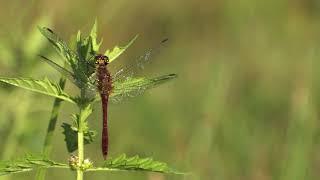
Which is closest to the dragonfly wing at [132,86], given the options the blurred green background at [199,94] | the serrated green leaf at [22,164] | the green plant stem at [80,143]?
the green plant stem at [80,143]

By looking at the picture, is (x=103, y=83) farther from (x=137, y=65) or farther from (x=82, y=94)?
(x=137, y=65)

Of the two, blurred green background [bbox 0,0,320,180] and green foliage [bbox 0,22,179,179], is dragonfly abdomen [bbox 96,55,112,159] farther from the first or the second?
blurred green background [bbox 0,0,320,180]

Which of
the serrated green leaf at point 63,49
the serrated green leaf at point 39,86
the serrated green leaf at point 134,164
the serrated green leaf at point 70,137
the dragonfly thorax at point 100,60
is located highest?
the serrated green leaf at point 63,49

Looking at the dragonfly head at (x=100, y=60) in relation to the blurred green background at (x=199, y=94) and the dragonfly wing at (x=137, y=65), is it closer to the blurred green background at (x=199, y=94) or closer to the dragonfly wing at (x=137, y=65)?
the dragonfly wing at (x=137, y=65)

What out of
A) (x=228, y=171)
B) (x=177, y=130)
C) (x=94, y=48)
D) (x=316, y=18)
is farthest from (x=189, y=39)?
(x=94, y=48)

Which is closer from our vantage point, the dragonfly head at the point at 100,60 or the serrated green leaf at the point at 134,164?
the serrated green leaf at the point at 134,164

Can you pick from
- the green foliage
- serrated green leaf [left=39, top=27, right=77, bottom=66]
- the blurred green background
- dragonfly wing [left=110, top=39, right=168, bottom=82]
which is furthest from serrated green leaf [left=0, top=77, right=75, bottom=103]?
the blurred green background

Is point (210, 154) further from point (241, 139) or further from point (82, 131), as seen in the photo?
point (82, 131)
